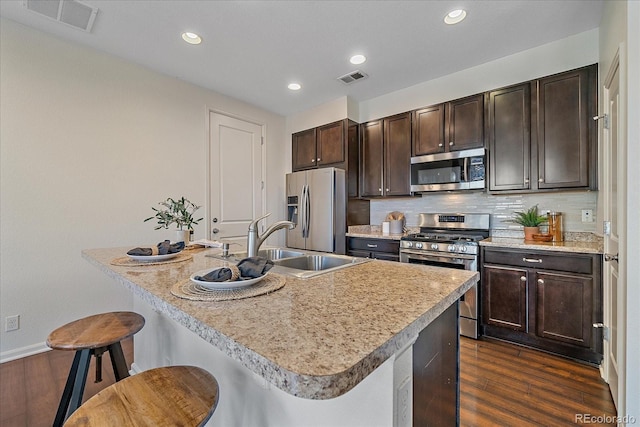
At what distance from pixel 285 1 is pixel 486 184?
7.94 feet

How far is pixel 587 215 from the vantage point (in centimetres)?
258

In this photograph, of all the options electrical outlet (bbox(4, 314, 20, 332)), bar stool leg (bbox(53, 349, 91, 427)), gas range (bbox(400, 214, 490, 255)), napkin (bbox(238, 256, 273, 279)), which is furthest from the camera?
gas range (bbox(400, 214, 490, 255))

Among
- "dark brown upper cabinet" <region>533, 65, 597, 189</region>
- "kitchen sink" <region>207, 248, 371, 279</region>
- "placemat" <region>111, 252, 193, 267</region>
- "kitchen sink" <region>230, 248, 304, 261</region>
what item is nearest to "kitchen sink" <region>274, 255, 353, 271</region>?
"kitchen sink" <region>207, 248, 371, 279</region>

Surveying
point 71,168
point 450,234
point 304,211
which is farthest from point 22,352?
point 450,234

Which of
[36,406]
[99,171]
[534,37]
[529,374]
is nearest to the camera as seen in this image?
[36,406]

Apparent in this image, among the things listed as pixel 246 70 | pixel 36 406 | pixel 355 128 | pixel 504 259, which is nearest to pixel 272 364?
pixel 36 406

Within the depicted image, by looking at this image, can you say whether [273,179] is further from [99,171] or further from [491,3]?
[491,3]

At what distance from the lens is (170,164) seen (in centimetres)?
323

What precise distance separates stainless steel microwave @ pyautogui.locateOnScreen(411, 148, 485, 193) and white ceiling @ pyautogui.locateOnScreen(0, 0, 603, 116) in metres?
0.94

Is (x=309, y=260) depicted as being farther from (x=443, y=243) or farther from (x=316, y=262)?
(x=443, y=243)

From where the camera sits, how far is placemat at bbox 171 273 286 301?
0.89 metres

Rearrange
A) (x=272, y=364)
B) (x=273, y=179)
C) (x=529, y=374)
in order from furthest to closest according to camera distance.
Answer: (x=273, y=179) < (x=529, y=374) < (x=272, y=364)

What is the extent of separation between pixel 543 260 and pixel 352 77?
2582mm

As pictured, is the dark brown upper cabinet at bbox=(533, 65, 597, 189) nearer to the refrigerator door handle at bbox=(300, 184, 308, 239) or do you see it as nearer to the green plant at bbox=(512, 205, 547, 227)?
the green plant at bbox=(512, 205, 547, 227)
